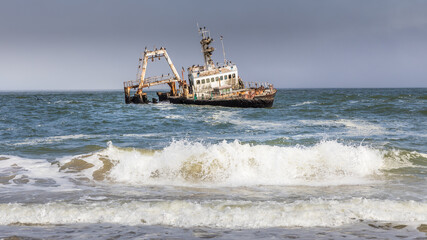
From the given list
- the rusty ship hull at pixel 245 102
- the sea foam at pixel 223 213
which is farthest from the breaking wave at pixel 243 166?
the rusty ship hull at pixel 245 102

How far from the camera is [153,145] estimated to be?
51.8 feet

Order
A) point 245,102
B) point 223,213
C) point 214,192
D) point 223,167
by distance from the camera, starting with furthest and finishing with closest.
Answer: point 245,102 < point 223,167 < point 214,192 < point 223,213

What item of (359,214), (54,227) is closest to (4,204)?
(54,227)

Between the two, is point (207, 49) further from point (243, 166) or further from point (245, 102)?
point (243, 166)

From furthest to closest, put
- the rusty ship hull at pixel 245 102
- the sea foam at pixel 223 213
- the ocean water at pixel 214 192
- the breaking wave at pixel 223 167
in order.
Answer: the rusty ship hull at pixel 245 102 → the breaking wave at pixel 223 167 → the sea foam at pixel 223 213 → the ocean water at pixel 214 192

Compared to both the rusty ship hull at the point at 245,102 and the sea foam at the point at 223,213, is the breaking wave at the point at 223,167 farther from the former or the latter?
the rusty ship hull at the point at 245,102

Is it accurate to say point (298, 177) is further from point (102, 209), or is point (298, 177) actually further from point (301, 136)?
point (301, 136)

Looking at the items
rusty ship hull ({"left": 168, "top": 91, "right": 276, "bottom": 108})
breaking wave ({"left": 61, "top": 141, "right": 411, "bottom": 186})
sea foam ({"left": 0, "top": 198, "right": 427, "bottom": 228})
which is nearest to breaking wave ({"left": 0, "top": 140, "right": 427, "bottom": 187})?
breaking wave ({"left": 61, "top": 141, "right": 411, "bottom": 186})

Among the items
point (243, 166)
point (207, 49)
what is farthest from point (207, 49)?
point (243, 166)

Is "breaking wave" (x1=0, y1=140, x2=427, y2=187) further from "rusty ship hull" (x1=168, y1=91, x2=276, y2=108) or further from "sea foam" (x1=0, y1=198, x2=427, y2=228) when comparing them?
"rusty ship hull" (x1=168, y1=91, x2=276, y2=108)

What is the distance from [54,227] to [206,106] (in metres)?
36.0

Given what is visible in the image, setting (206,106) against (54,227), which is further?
(206,106)

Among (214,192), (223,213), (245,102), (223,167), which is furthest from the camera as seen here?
(245,102)

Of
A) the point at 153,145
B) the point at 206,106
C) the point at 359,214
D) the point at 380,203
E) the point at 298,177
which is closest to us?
the point at 359,214
